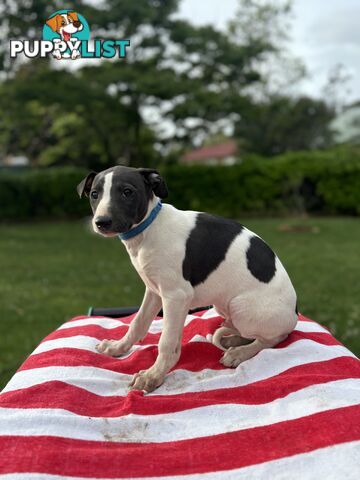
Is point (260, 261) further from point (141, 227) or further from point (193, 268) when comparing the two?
point (141, 227)

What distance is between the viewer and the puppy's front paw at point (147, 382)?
189cm

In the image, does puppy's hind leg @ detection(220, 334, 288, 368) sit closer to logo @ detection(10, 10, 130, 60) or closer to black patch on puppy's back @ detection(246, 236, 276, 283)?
black patch on puppy's back @ detection(246, 236, 276, 283)

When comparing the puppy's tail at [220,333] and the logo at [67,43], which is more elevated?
the logo at [67,43]

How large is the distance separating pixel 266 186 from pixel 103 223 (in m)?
14.0

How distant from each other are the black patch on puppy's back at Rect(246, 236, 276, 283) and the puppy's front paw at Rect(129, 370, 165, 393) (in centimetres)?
61

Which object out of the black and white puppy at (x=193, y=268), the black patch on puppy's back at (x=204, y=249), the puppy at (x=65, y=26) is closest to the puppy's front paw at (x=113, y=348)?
the black and white puppy at (x=193, y=268)

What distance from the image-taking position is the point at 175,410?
1.72 metres

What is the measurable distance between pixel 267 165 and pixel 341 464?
1455 cm

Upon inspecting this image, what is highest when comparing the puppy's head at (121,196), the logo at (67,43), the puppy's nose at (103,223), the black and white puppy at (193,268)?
the logo at (67,43)

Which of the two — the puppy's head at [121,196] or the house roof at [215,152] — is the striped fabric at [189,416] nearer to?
the puppy's head at [121,196]

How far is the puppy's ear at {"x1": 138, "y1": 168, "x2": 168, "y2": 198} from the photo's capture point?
1863mm

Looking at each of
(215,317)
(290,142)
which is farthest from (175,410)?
(290,142)

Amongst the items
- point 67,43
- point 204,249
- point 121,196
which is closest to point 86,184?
point 121,196

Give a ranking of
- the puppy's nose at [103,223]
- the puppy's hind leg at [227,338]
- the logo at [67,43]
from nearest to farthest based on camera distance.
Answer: the puppy's nose at [103,223]
the puppy's hind leg at [227,338]
the logo at [67,43]
